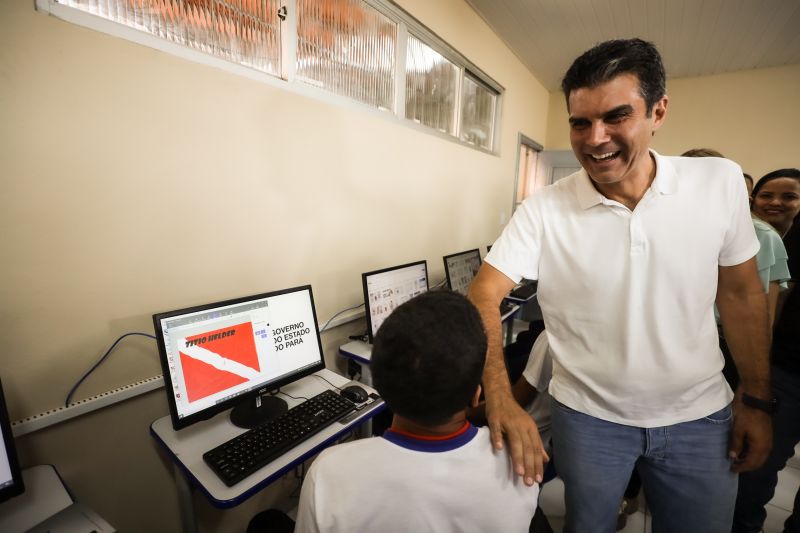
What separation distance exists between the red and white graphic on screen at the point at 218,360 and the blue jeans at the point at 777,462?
1.91 metres

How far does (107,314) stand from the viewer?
117cm

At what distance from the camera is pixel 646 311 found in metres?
0.87

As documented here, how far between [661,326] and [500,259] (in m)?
0.41

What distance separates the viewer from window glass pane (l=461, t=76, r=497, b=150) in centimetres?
311

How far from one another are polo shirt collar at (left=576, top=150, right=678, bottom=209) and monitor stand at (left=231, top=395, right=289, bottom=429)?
1.21m

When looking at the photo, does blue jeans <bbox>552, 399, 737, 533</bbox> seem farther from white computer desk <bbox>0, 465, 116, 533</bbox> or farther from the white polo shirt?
white computer desk <bbox>0, 465, 116, 533</bbox>

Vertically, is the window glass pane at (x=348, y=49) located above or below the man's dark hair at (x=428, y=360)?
above

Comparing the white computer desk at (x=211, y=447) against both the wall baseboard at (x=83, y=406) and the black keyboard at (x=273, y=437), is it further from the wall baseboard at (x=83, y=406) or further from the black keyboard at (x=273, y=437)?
the wall baseboard at (x=83, y=406)

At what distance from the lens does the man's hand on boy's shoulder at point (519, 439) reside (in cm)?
67

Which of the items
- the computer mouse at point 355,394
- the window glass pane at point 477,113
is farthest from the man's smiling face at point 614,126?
the window glass pane at point 477,113

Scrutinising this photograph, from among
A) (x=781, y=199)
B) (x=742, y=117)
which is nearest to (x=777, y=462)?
(x=781, y=199)

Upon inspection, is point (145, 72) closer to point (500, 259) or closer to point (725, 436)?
point (500, 259)

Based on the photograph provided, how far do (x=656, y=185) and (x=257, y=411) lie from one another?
4.72 feet

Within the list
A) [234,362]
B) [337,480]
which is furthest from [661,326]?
[234,362]
